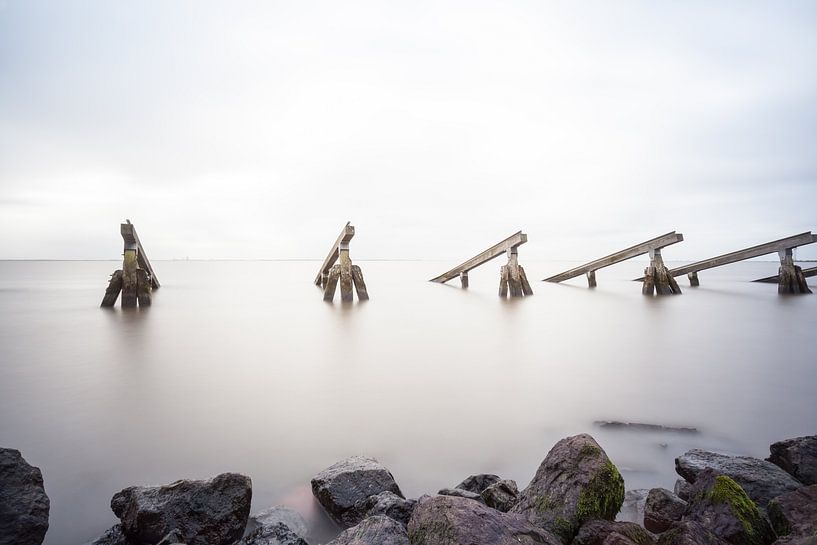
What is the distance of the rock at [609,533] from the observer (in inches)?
65.1

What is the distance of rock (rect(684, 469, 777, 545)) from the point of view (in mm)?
1726

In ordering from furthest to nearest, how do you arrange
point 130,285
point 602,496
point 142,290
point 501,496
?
point 142,290
point 130,285
point 501,496
point 602,496

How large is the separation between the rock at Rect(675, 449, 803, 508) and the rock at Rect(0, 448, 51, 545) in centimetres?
311

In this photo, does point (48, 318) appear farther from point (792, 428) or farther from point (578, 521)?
point (792, 428)

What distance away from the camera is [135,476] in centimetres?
282

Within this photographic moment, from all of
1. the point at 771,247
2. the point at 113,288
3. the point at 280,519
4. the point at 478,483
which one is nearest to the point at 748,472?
the point at 478,483

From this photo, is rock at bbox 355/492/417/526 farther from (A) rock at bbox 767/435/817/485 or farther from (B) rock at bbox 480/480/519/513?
(A) rock at bbox 767/435/817/485

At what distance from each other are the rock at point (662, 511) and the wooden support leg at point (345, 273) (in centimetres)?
1098

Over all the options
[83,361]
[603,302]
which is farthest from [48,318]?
[603,302]

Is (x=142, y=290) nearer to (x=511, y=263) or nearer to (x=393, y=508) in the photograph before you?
(x=511, y=263)

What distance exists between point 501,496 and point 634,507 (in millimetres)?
745

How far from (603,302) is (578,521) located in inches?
535

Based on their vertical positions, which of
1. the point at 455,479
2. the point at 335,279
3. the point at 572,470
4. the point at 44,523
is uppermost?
the point at 335,279

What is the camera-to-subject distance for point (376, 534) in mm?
1763
